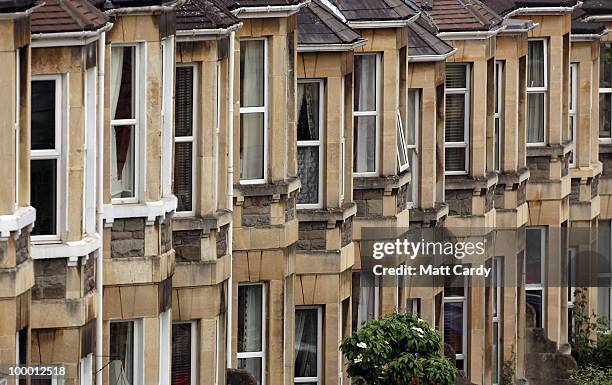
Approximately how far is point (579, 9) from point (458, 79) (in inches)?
387

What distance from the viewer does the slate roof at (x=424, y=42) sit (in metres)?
49.5

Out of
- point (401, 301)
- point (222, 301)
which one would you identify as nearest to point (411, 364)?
point (222, 301)

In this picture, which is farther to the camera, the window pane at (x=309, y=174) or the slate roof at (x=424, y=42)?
the slate roof at (x=424, y=42)

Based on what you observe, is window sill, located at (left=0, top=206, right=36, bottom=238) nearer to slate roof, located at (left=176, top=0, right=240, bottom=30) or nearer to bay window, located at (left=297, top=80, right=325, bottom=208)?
slate roof, located at (left=176, top=0, right=240, bottom=30)

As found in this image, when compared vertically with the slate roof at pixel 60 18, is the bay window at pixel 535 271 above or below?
below

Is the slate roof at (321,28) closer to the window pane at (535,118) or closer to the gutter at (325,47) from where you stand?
the gutter at (325,47)

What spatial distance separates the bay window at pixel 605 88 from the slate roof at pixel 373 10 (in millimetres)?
15987

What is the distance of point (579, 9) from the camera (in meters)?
62.1

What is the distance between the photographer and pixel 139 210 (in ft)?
121

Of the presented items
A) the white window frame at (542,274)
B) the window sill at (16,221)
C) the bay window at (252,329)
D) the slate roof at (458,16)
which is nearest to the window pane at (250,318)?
the bay window at (252,329)

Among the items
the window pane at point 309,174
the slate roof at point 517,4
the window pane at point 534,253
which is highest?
the slate roof at point 517,4

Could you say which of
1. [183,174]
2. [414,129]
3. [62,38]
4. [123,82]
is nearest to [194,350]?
[183,174]

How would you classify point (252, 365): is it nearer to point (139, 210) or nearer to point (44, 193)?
point (139, 210)

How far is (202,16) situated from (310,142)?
5.63 m
